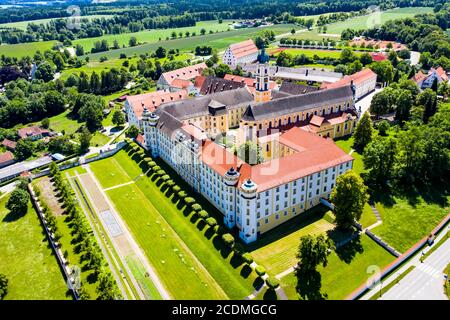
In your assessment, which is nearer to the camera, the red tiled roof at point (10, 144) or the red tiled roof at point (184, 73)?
the red tiled roof at point (10, 144)

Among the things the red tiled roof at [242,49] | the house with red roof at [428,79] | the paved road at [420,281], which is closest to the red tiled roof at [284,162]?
the paved road at [420,281]

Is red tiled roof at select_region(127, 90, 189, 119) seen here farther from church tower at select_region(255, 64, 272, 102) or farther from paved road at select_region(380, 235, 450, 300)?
paved road at select_region(380, 235, 450, 300)

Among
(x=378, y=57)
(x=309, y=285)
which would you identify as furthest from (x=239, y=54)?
(x=309, y=285)

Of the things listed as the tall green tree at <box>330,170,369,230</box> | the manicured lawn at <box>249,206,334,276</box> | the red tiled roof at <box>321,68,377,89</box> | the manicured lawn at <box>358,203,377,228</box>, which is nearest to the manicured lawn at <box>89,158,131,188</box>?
the manicured lawn at <box>249,206,334,276</box>

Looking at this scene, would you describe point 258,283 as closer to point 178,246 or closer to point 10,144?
point 178,246

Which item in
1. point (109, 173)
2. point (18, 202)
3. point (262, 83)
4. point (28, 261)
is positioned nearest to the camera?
point (28, 261)

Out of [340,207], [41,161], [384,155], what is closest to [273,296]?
[340,207]

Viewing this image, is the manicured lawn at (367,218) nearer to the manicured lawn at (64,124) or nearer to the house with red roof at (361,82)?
the house with red roof at (361,82)
